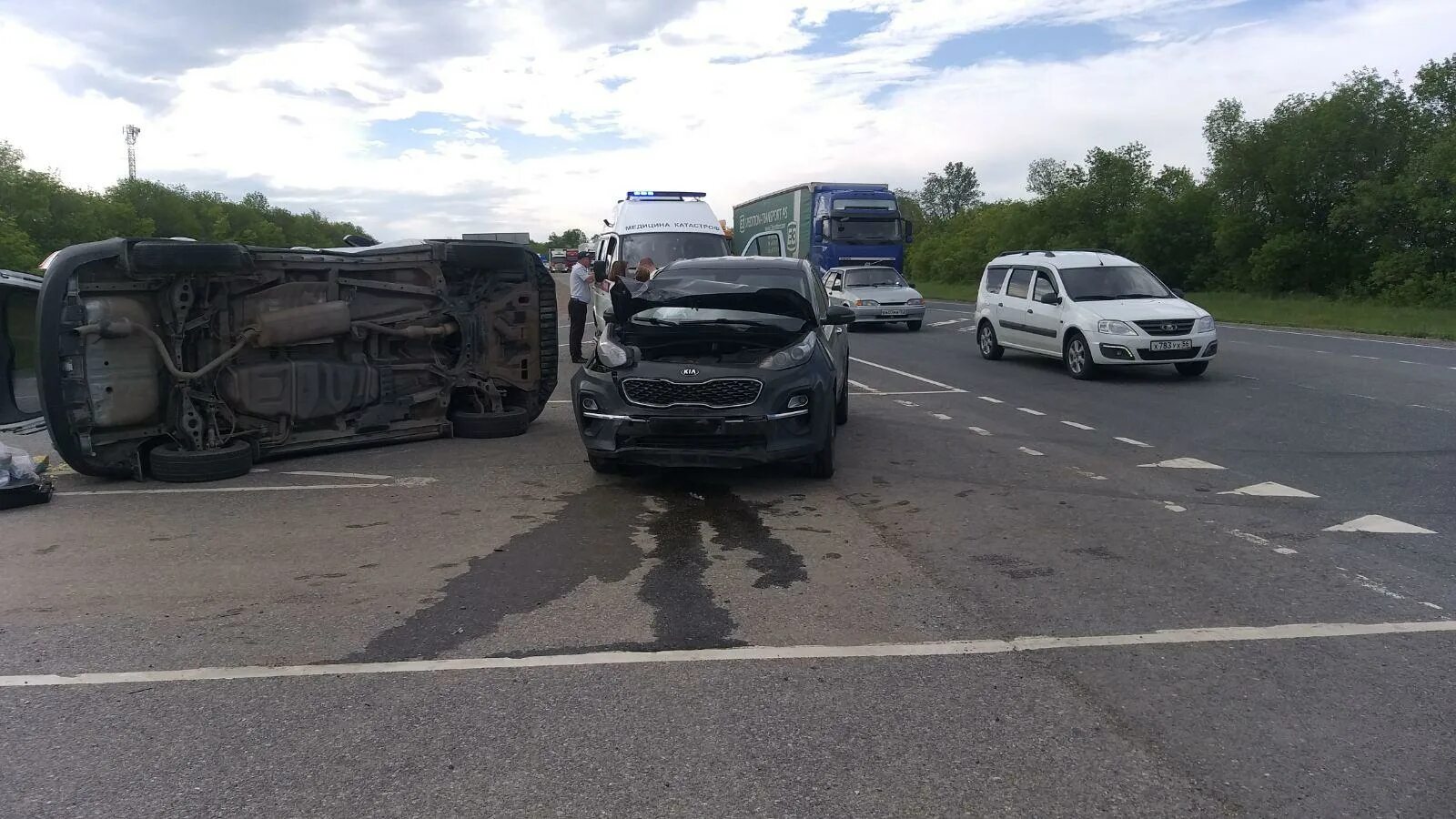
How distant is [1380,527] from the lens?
6570 mm

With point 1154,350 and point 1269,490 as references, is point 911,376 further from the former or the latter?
point 1269,490

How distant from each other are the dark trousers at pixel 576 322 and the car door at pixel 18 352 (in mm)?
8637

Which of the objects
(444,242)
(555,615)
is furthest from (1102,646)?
(444,242)

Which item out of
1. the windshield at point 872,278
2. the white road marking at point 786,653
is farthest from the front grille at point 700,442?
the windshield at point 872,278

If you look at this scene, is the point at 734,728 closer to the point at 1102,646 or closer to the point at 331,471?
the point at 1102,646

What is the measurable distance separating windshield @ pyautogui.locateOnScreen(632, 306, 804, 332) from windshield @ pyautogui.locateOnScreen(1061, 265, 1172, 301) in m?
8.33

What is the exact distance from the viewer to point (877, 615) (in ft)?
16.7

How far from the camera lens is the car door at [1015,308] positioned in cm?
1666

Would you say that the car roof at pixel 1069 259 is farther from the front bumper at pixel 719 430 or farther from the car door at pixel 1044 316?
the front bumper at pixel 719 430

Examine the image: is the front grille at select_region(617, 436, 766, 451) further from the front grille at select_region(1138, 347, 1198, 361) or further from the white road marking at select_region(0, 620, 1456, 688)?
the front grille at select_region(1138, 347, 1198, 361)

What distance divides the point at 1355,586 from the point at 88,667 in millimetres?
6014

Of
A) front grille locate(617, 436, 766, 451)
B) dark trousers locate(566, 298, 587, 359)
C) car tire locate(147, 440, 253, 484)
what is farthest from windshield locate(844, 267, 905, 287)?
car tire locate(147, 440, 253, 484)

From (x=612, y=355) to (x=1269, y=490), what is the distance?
4935mm

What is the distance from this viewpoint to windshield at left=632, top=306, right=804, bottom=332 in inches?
324
